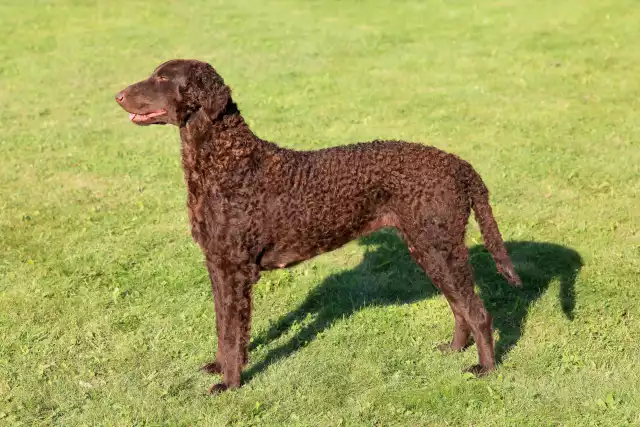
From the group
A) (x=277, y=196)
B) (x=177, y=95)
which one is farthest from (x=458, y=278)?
(x=177, y=95)

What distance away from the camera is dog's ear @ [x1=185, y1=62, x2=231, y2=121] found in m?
5.47

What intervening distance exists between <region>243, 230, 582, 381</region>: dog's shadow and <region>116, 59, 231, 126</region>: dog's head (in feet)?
6.95

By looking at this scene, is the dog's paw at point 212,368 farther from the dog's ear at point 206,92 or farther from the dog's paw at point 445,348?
the dog's ear at point 206,92

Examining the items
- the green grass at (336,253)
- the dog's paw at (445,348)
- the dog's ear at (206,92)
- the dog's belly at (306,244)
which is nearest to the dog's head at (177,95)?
the dog's ear at (206,92)

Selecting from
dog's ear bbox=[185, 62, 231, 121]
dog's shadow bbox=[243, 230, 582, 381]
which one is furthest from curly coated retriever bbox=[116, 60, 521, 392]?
dog's shadow bbox=[243, 230, 582, 381]

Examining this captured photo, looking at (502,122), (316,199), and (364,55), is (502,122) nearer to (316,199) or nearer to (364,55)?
(364,55)

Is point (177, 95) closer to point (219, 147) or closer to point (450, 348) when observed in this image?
point (219, 147)

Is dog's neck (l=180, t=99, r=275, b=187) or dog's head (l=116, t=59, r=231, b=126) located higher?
dog's head (l=116, t=59, r=231, b=126)

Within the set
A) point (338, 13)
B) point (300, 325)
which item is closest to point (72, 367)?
point (300, 325)

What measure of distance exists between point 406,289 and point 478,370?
1.60 m

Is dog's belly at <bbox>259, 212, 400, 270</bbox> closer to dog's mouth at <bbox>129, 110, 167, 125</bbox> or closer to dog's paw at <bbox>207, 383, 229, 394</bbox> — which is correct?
dog's paw at <bbox>207, 383, 229, 394</bbox>

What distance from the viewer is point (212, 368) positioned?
20.4 ft

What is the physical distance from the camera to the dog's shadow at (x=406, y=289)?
680 centimetres

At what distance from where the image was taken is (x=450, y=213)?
572cm
